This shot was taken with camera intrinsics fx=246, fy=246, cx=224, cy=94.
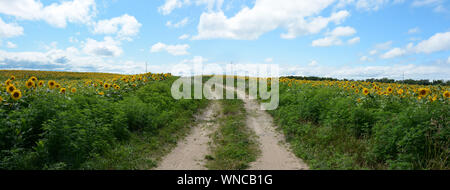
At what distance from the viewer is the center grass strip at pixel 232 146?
6.71 meters

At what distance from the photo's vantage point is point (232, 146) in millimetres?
8055

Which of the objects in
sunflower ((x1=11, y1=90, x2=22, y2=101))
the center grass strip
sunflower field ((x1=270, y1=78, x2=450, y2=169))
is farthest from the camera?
the center grass strip

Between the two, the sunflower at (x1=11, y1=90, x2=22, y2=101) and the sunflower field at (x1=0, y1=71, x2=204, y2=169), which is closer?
the sunflower field at (x1=0, y1=71, x2=204, y2=169)

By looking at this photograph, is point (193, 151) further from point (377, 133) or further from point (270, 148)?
point (377, 133)

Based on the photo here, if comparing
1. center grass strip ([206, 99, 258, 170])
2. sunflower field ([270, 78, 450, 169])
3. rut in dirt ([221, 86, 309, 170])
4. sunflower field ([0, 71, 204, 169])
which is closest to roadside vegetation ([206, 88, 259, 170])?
center grass strip ([206, 99, 258, 170])

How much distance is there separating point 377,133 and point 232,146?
4.15m

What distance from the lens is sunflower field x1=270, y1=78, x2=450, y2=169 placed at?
18.2 feet

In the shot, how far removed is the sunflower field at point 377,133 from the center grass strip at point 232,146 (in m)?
1.50

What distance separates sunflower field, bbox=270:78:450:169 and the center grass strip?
4.92ft

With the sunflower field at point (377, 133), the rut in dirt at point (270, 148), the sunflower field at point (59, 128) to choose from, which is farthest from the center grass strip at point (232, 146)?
the sunflower field at point (59, 128)

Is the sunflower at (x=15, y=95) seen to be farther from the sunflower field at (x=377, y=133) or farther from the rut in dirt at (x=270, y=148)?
the sunflower field at (x=377, y=133)

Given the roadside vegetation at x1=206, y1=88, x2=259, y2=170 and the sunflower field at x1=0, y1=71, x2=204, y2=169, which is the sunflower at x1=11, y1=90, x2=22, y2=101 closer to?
the sunflower field at x1=0, y1=71, x2=204, y2=169
